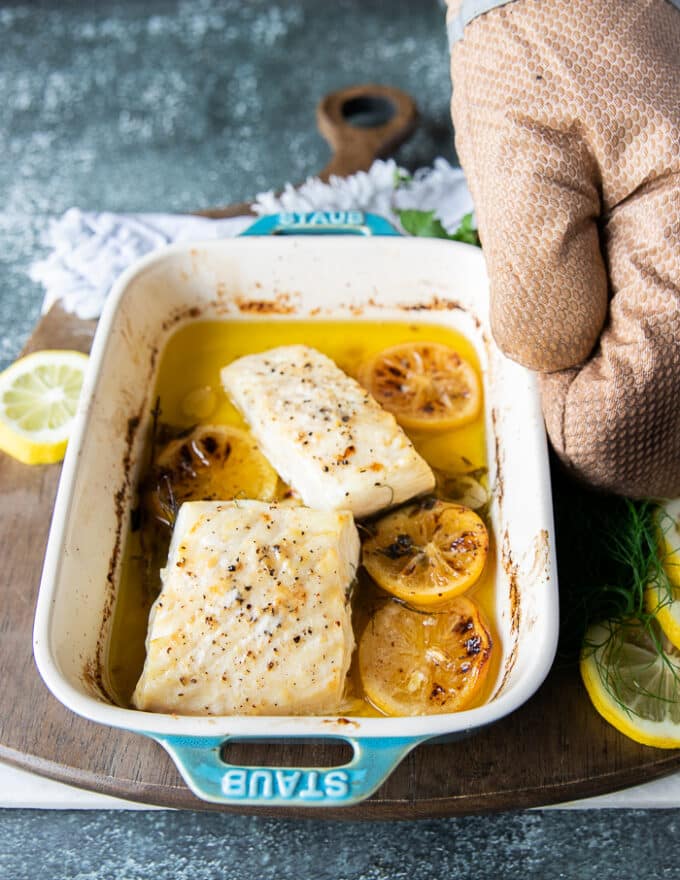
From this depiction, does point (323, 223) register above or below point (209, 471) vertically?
above

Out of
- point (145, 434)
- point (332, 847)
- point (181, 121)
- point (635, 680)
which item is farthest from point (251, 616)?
point (181, 121)

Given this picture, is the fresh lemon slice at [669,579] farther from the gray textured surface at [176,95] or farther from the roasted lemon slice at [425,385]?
the gray textured surface at [176,95]

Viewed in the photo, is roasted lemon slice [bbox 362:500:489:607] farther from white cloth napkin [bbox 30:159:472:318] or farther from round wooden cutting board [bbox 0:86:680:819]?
white cloth napkin [bbox 30:159:472:318]

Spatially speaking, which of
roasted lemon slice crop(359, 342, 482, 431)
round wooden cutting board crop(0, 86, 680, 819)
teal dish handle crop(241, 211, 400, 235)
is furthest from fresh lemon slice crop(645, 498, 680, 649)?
teal dish handle crop(241, 211, 400, 235)

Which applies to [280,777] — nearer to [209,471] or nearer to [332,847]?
[332,847]

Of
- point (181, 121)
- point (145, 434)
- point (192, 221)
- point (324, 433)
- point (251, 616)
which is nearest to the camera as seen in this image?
point (251, 616)

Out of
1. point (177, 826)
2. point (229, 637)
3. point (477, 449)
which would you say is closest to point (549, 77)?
point (477, 449)

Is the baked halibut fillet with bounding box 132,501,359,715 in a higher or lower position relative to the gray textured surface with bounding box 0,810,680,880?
higher

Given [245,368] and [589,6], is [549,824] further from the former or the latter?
[589,6]
